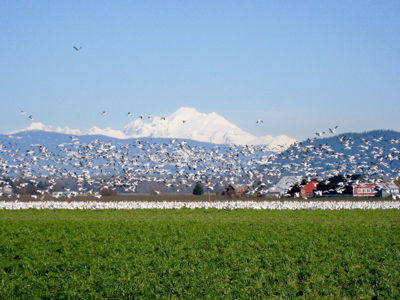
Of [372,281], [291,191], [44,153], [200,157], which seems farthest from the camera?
[291,191]

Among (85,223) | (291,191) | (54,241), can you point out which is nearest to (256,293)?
(54,241)

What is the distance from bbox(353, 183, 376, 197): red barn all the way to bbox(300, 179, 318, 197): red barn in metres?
6.80

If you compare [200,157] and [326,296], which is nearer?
[326,296]

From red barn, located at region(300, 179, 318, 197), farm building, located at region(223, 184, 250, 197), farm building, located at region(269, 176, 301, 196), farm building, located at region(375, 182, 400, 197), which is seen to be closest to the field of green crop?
farm building, located at region(269, 176, 301, 196)

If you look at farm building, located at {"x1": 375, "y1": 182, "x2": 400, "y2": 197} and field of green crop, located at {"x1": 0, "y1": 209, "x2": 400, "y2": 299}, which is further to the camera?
farm building, located at {"x1": 375, "y1": 182, "x2": 400, "y2": 197}

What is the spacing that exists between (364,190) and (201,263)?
6523cm

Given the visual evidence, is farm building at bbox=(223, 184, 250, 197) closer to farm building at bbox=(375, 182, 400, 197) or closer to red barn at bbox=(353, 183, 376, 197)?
red barn at bbox=(353, 183, 376, 197)

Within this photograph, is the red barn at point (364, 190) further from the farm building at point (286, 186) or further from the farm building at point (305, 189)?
the farm building at point (286, 186)

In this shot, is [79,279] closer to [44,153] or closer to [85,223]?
[85,223]

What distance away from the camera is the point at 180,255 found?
62.5ft

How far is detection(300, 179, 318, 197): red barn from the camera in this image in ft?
258

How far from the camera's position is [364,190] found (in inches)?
3049

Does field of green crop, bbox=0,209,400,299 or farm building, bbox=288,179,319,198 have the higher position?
farm building, bbox=288,179,319,198

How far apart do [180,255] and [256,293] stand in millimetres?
5666
